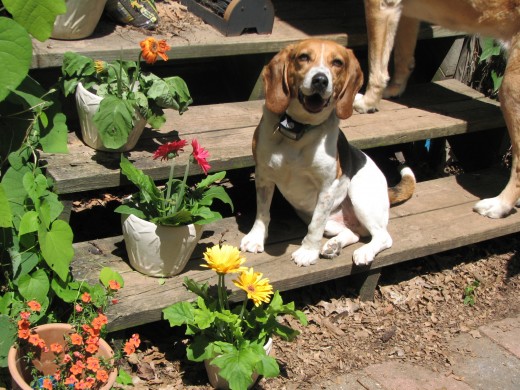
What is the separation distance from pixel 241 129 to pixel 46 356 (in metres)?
1.75

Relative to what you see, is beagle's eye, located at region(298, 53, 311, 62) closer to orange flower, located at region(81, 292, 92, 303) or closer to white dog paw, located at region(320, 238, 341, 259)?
white dog paw, located at region(320, 238, 341, 259)

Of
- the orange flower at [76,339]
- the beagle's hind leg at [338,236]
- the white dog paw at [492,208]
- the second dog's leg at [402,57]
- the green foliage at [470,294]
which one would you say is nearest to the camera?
the orange flower at [76,339]

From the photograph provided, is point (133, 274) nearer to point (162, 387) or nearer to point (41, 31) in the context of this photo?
point (162, 387)

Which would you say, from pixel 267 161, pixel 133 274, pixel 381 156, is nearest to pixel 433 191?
pixel 381 156

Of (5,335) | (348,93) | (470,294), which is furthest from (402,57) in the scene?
(5,335)

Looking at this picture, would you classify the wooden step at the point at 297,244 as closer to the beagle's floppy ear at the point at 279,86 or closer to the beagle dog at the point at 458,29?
the beagle dog at the point at 458,29

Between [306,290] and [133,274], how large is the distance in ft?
3.48

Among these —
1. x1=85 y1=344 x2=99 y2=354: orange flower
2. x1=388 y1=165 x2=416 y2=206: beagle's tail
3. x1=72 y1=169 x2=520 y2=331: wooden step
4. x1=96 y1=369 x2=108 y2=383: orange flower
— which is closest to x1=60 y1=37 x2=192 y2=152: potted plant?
x1=72 y1=169 x2=520 y2=331: wooden step

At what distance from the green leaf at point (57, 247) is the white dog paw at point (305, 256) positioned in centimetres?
116

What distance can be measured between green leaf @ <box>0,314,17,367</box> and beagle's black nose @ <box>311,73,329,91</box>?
152 centimetres

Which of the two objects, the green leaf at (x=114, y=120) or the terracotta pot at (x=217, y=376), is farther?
the green leaf at (x=114, y=120)

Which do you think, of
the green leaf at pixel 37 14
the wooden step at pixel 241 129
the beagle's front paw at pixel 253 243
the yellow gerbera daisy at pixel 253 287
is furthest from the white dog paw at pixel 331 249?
the green leaf at pixel 37 14

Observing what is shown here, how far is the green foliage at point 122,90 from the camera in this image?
3215 mm

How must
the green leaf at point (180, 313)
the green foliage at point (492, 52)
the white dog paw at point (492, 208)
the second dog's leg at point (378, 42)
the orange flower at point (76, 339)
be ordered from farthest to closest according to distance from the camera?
the green foliage at point (492, 52)
the second dog's leg at point (378, 42)
the white dog paw at point (492, 208)
the green leaf at point (180, 313)
the orange flower at point (76, 339)
